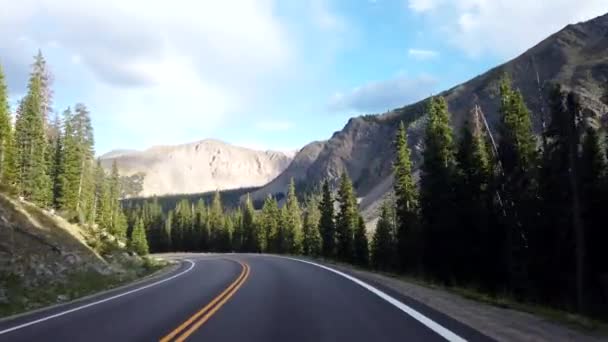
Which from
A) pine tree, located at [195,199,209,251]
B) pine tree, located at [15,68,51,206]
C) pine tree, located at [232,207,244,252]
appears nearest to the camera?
pine tree, located at [15,68,51,206]

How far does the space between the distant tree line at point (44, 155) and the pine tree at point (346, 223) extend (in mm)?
27840

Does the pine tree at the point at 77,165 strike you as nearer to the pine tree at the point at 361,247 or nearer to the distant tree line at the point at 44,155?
the distant tree line at the point at 44,155

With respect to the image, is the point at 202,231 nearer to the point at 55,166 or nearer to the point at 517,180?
the point at 55,166

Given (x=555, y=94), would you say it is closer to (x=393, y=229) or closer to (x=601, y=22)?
(x=393, y=229)

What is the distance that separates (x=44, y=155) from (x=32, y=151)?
9.74 metres

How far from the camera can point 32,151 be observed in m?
55.2

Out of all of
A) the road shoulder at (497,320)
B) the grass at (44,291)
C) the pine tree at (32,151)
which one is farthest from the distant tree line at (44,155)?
the road shoulder at (497,320)

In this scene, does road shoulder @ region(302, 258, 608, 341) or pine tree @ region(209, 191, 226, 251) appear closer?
road shoulder @ region(302, 258, 608, 341)

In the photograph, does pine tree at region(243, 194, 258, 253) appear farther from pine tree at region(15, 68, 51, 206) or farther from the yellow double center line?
the yellow double center line

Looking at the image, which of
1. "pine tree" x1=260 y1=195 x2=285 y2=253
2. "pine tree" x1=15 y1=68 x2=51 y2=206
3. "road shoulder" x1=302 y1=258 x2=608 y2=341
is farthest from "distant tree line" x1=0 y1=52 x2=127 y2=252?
"road shoulder" x1=302 y1=258 x2=608 y2=341

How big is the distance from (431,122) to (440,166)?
4092 mm

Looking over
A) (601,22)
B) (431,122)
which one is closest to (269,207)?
(431,122)

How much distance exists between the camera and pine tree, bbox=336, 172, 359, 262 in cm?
6128

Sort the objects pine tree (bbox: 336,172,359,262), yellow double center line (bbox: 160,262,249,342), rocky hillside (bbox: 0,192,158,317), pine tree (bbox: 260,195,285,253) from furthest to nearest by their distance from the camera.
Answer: pine tree (bbox: 260,195,285,253)
pine tree (bbox: 336,172,359,262)
rocky hillside (bbox: 0,192,158,317)
yellow double center line (bbox: 160,262,249,342)
